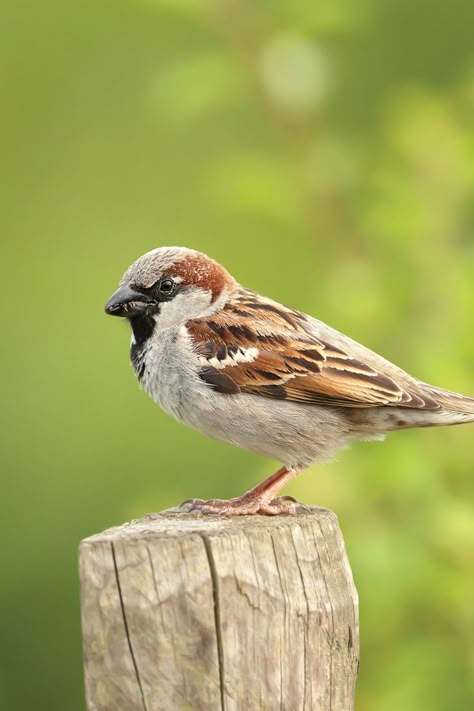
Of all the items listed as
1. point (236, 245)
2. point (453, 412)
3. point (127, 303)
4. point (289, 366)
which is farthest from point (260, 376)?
point (236, 245)

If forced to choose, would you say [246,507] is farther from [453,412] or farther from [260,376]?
[453,412]

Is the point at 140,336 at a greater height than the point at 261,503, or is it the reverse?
the point at 140,336

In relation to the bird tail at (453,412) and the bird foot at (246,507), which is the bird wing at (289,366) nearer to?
the bird tail at (453,412)

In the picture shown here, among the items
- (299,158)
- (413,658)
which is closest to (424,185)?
(299,158)

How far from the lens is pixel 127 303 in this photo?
4297 mm

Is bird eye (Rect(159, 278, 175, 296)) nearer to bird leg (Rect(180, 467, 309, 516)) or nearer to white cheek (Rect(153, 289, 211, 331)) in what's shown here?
white cheek (Rect(153, 289, 211, 331))

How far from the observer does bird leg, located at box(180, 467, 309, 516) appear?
146 inches

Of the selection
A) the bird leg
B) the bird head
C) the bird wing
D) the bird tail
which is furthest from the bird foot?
the bird head

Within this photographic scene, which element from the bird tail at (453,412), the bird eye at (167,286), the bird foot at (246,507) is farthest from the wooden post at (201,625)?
the bird eye at (167,286)

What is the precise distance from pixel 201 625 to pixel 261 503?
1.02 meters

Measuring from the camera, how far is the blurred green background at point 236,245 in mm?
4129

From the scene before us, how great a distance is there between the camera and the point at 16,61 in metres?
8.39

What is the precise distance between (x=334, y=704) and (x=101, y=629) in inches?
24.7

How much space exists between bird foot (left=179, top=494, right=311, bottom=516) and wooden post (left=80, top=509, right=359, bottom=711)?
0.63m
